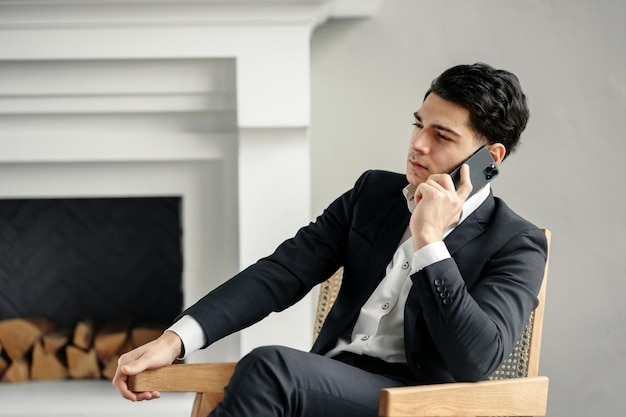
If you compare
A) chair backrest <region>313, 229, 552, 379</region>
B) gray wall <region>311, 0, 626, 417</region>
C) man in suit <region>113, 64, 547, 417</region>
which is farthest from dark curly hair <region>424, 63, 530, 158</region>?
gray wall <region>311, 0, 626, 417</region>

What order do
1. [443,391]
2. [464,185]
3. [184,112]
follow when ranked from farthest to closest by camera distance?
[184,112]
[464,185]
[443,391]

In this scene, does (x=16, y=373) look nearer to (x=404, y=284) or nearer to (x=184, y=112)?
(x=184, y=112)

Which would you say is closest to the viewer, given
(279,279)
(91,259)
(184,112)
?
(279,279)

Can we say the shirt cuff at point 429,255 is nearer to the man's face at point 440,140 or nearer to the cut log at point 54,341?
the man's face at point 440,140

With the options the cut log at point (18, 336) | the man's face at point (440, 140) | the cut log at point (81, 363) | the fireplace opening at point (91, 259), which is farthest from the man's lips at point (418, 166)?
the cut log at point (18, 336)

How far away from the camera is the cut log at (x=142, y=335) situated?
253 centimetres

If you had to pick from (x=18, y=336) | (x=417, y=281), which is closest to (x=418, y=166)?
(x=417, y=281)

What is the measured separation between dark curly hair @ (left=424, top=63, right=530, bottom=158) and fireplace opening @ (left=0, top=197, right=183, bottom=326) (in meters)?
1.23

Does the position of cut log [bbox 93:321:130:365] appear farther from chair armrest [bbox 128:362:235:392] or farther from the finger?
the finger

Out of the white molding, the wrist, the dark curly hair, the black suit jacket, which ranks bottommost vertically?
the wrist

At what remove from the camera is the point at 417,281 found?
4.82 ft

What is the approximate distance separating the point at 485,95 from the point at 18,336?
162 centimetres

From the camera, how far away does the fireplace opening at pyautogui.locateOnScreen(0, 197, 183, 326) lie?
260 centimetres

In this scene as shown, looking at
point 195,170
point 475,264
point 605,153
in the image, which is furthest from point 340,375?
point 605,153
